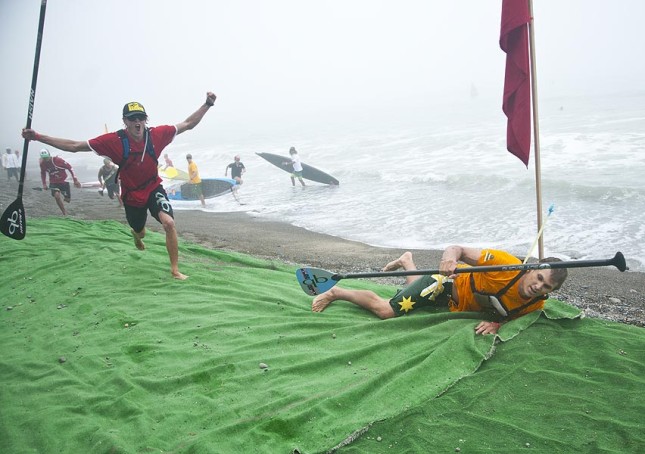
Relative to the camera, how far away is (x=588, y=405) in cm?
312

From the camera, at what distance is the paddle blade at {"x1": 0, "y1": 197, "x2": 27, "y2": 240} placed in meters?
5.81

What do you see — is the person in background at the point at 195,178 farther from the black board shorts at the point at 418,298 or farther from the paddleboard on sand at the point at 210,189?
the black board shorts at the point at 418,298

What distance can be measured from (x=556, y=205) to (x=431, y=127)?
85.5 ft

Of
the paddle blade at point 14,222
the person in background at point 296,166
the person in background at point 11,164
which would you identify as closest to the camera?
the paddle blade at point 14,222

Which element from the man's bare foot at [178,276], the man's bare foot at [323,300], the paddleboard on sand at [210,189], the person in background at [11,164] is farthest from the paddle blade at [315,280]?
the person in background at [11,164]

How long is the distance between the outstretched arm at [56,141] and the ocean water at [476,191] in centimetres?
485

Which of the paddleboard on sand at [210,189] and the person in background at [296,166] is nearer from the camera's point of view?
the paddleboard on sand at [210,189]

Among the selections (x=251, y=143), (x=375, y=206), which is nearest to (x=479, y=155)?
(x=375, y=206)

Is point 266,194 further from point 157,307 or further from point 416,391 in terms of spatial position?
point 416,391

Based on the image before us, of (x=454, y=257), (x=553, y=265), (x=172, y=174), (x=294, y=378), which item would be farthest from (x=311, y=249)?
(x=172, y=174)

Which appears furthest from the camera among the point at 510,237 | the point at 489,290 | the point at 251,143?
the point at 251,143

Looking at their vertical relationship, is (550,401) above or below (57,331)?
below

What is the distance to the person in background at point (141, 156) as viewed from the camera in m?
5.61

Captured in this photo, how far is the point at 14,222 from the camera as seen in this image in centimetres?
593
